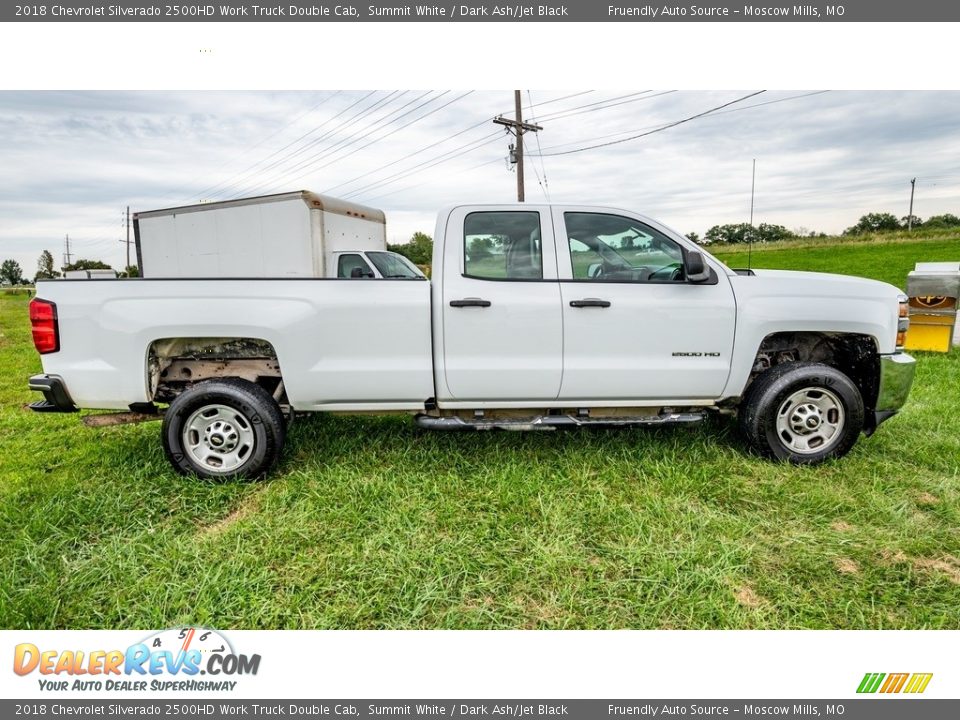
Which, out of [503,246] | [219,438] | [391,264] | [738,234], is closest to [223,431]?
[219,438]

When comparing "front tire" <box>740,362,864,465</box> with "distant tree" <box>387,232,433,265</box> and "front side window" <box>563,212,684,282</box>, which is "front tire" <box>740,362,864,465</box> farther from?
"distant tree" <box>387,232,433,265</box>

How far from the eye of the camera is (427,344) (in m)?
3.64

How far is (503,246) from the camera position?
382 centimetres

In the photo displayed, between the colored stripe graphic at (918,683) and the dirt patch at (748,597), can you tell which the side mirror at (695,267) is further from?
the colored stripe graphic at (918,683)

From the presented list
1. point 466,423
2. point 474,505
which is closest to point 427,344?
point 466,423

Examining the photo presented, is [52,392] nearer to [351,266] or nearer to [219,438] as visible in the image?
[219,438]

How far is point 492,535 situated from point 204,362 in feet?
7.77

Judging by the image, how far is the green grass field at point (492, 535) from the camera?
2477 millimetres

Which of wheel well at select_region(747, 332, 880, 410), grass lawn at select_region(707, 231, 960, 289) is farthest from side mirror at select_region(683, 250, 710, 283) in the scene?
grass lawn at select_region(707, 231, 960, 289)

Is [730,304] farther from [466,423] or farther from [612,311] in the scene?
[466,423]

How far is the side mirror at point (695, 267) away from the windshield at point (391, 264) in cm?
666

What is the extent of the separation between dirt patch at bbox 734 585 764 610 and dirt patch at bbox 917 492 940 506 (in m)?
1.65

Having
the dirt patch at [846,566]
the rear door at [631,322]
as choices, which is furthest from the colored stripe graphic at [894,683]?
the rear door at [631,322]

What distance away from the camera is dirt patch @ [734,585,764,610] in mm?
2498
